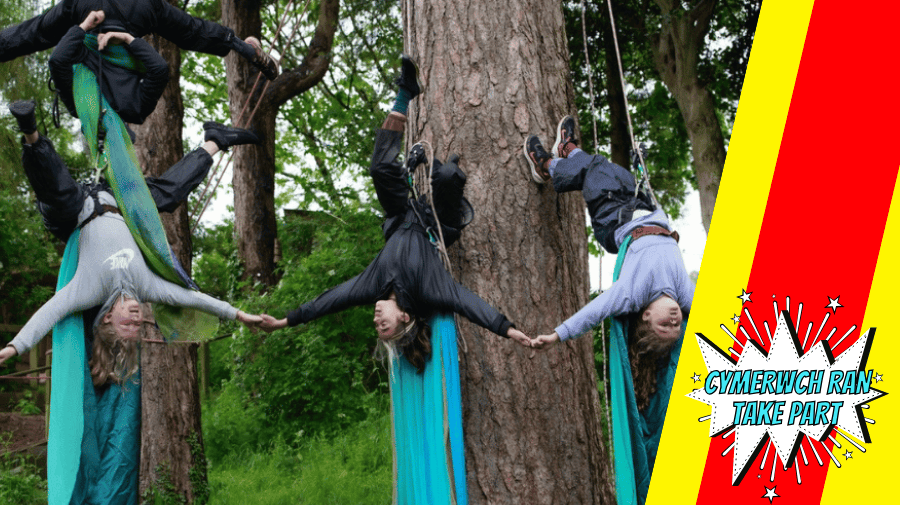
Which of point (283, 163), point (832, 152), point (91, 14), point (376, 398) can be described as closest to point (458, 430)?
point (91, 14)

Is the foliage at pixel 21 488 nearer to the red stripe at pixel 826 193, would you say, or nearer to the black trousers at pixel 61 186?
the black trousers at pixel 61 186

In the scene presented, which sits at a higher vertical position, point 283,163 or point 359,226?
point 283,163

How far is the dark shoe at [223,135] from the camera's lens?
418cm

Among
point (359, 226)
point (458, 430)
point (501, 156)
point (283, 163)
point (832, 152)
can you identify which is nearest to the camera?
point (458, 430)

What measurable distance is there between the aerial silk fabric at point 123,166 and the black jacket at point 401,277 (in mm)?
673

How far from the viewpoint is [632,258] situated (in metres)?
3.95

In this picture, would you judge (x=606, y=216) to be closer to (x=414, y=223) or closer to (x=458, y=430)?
(x=414, y=223)

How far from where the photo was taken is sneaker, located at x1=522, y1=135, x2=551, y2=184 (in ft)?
14.5

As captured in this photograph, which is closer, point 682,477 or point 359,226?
point 682,477

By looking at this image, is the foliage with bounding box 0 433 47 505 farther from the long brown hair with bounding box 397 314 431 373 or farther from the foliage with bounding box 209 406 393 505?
the long brown hair with bounding box 397 314 431 373

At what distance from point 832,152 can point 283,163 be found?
13.5 meters

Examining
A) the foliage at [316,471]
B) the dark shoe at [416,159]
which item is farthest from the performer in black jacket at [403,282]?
the foliage at [316,471]

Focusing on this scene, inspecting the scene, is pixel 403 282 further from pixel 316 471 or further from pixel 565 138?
pixel 316 471

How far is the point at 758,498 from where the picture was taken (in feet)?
15.2
